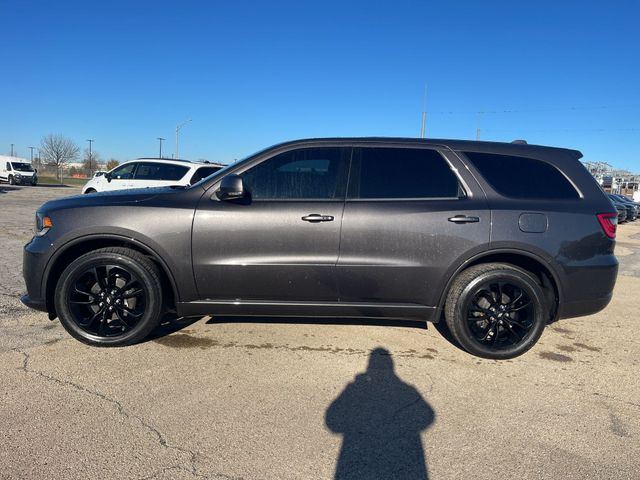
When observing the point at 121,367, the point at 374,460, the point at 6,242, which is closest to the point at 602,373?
the point at 374,460

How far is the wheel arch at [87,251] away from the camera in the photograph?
3.56 metres

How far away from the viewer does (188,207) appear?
11.8 ft

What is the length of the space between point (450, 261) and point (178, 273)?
222 centimetres

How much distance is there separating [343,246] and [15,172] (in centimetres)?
4158

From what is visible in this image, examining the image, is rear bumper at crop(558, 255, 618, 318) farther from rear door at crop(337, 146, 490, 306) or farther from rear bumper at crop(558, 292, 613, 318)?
rear door at crop(337, 146, 490, 306)

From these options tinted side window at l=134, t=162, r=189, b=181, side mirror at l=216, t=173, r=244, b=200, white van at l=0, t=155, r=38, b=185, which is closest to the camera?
side mirror at l=216, t=173, r=244, b=200

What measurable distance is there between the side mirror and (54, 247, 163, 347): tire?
2.92 ft

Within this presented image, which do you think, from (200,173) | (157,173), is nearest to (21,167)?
(157,173)

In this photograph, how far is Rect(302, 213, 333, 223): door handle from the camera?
3.56 meters

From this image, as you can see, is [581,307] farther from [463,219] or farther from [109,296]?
[109,296]

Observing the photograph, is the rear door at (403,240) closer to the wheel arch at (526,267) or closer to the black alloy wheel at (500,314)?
the wheel arch at (526,267)

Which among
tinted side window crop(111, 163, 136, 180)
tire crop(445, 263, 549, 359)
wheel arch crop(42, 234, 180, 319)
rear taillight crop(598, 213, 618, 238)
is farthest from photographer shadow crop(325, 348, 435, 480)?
tinted side window crop(111, 163, 136, 180)

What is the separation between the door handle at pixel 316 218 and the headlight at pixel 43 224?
2.08 metres

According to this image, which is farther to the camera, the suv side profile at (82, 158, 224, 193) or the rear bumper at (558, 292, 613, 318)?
the suv side profile at (82, 158, 224, 193)
